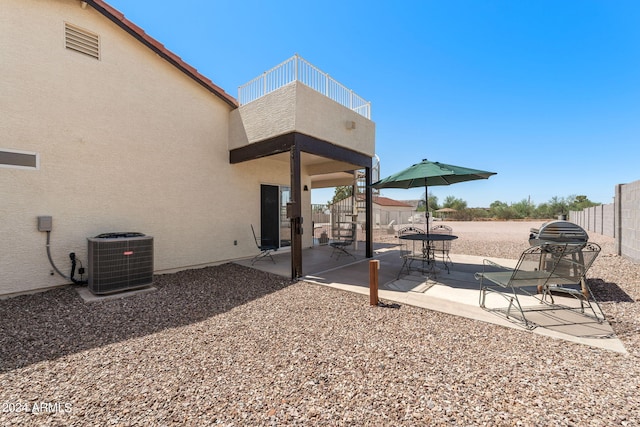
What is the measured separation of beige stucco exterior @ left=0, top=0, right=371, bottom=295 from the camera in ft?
14.1

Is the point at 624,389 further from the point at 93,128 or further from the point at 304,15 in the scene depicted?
the point at 304,15

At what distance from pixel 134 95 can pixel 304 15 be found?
5.37 meters

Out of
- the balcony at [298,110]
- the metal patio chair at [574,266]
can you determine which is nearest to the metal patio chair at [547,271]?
the metal patio chair at [574,266]

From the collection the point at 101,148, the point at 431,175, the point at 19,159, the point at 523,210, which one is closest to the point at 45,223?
the point at 19,159

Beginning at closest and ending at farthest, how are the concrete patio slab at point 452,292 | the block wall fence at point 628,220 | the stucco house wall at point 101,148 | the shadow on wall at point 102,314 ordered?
the shadow on wall at point 102,314 → the concrete patio slab at point 452,292 → the stucco house wall at point 101,148 → the block wall fence at point 628,220

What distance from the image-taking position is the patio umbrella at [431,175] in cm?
500

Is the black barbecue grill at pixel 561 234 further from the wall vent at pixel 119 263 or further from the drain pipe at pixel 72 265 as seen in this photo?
the drain pipe at pixel 72 265

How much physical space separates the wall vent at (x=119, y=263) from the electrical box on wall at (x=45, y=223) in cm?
77

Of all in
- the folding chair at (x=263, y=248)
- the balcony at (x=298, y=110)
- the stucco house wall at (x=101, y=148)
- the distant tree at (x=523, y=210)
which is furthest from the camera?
the distant tree at (x=523, y=210)

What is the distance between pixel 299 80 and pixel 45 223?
560 centimetres

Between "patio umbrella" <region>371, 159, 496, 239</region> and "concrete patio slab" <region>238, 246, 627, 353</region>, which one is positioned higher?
"patio umbrella" <region>371, 159, 496, 239</region>

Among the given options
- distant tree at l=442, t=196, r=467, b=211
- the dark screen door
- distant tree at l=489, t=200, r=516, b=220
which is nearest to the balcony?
the dark screen door

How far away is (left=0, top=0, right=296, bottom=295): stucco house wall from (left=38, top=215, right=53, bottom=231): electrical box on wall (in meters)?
0.09

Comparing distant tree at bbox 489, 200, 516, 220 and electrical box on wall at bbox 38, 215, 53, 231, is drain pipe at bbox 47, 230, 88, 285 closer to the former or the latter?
electrical box on wall at bbox 38, 215, 53, 231
